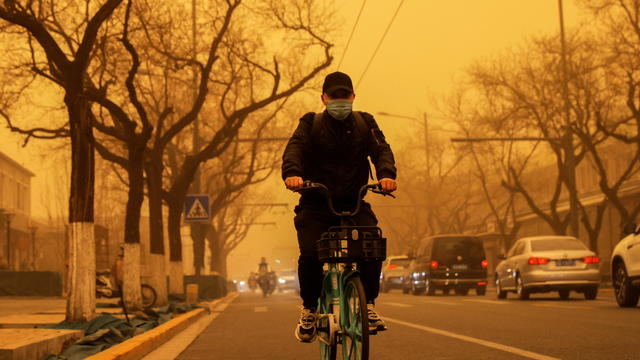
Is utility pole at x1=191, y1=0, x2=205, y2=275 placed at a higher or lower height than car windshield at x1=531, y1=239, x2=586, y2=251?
higher

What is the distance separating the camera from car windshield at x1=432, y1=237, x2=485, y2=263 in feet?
99.5

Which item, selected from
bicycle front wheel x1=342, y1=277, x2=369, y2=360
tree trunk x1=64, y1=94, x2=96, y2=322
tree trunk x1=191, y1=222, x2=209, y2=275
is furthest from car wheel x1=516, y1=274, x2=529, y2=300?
bicycle front wheel x1=342, y1=277, x2=369, y2=360

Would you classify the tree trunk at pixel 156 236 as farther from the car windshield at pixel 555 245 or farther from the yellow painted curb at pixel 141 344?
the car windshield at pixel 555 245

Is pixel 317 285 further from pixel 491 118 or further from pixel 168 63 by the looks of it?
pixel 491 118

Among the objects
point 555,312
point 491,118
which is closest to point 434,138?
point 491,118

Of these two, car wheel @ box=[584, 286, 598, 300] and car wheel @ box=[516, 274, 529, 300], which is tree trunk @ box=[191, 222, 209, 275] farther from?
car wheel @ box=[584, 286, 598, 300]

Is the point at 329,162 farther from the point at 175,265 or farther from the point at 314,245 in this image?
the point at 175,265

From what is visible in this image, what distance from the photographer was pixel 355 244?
577 centimetres

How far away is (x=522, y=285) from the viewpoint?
22297 millimetres

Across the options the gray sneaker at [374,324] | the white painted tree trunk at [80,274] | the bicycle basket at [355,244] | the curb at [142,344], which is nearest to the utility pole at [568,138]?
the curb at [142,344]

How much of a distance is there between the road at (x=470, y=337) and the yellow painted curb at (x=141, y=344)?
40 cm

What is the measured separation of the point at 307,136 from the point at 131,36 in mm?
17763

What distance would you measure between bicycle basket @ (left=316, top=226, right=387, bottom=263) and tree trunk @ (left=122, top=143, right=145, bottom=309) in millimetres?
12945

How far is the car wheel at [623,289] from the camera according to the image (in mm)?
16016
